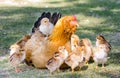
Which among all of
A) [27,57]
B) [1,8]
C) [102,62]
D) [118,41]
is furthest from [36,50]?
[1,8]

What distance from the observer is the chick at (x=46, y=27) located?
25.7 ft

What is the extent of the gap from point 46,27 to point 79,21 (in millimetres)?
3825

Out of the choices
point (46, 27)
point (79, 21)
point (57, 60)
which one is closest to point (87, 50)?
point (57, 60)

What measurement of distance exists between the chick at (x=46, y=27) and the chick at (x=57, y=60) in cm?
116

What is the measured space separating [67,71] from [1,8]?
7159 mm

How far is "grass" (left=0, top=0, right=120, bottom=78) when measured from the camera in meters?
6.78

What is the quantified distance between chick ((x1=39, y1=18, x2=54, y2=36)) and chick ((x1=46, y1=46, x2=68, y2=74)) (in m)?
1.16

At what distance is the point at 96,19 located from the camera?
38.5 ft

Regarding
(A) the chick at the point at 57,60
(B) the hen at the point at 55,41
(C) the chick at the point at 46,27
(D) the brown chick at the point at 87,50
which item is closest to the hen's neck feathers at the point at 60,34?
(B) the hen at the point at 55,41

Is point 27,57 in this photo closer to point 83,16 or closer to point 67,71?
point 67,71

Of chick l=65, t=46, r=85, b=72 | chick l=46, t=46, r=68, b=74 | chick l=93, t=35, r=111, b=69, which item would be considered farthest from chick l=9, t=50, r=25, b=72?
chick l=93, t=35, r=111, b=69

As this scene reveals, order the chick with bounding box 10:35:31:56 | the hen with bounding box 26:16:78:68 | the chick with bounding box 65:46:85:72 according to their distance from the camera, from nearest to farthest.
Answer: the chick with bounding box 65:46:85:72, the hen with bounding box 26:16:78:68, the chick with bounding box 10:35:31:56

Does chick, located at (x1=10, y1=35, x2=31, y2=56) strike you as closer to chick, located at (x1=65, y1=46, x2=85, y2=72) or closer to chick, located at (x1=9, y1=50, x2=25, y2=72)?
chick, located at (x1=9, y1=50, x2=25, y2=72)

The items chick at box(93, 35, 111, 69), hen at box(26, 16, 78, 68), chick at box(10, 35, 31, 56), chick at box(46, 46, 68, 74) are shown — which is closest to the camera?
chick at box(46, 46, 68, 74)
